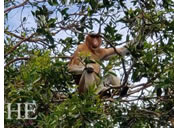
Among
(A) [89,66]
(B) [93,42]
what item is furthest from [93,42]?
(A) [89,66]

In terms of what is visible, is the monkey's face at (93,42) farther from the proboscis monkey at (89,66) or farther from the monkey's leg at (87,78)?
the monkey's leg at (87,78)

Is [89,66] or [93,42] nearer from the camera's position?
[89,66]

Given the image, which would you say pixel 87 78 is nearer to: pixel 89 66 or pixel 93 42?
pixel 89 66

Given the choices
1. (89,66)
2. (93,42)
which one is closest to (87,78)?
(89,66)

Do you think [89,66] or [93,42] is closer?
[89,66]

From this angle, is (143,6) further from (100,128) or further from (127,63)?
(100,128)

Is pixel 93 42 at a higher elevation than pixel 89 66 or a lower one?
higher

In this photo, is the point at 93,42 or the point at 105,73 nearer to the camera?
the point at 105,73

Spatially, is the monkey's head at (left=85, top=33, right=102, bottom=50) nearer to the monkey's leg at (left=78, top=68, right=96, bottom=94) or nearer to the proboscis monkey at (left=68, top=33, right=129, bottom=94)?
the proboscis monkey at (left=68, top=33, right=129, bottom=94)

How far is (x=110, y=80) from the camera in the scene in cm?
598

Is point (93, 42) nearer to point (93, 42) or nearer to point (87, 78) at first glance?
point (93, 42)

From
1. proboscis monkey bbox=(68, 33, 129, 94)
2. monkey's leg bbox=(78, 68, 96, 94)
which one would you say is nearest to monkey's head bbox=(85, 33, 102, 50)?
proboscis monkey bbox=(68, 33, 129, 94)

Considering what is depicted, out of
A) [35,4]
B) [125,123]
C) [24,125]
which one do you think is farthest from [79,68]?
[24,125]

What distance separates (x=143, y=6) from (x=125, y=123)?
1083 mm
